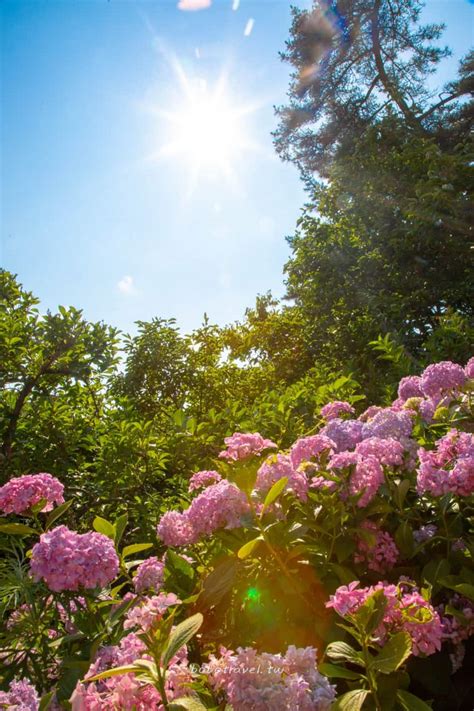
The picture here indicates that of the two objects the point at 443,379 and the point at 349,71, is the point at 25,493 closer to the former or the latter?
the point at 443,379

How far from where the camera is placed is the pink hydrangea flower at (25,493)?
1.85m

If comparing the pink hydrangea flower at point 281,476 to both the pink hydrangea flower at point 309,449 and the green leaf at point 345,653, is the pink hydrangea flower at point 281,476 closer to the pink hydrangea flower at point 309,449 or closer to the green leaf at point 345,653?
the pink hydrangea flower at point 309,449

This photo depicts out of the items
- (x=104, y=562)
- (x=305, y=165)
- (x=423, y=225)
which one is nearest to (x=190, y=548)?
(x=104, y=562)

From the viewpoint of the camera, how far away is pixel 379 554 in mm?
1598

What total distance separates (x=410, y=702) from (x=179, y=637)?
53 cm

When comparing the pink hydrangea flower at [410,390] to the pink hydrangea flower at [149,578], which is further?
the pink hydrangea flower at [410,390]

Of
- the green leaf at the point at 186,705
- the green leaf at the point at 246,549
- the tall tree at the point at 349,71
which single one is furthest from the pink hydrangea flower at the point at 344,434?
the tall tree at the point at 349,71

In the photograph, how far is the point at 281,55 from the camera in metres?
13.7

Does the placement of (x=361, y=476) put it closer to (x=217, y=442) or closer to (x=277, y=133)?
(x=217, y=442)

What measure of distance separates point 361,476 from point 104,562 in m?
0.87

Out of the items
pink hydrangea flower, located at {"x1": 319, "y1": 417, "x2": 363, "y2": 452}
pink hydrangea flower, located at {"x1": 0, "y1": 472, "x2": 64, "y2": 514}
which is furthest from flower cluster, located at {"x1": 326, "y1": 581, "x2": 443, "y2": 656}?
pink hydrangea flower, located at {"x1": 0, "y1": 472, "x2": 64, "y2": 514}

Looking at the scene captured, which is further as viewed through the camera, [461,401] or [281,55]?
[281,55]

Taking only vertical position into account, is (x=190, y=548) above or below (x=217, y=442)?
below

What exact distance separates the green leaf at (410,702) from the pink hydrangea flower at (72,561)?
88 centimetres
